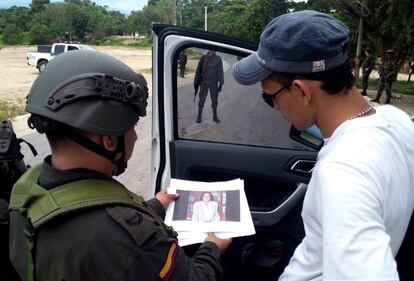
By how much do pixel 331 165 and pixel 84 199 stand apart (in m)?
0.68

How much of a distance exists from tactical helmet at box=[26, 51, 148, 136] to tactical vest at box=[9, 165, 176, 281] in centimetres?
17

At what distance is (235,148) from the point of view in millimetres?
2781

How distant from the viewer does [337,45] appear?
4.26 ft

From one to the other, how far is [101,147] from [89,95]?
0.17 metres

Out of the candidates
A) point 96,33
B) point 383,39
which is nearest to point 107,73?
point 383,39

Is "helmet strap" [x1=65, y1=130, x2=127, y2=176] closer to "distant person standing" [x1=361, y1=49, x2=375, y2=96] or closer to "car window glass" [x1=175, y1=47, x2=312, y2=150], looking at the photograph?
"car window glass" [x1=175, y1=47, x2=312, y2=150]

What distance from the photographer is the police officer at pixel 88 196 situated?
1.15 metres

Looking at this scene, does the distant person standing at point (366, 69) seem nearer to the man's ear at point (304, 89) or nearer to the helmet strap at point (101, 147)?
the man's ear at point (304, 89)

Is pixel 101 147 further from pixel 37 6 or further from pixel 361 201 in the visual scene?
pixel 37 6

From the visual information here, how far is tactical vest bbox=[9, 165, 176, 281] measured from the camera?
117 cm

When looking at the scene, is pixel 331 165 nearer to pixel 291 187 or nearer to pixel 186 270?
pixel 186 270

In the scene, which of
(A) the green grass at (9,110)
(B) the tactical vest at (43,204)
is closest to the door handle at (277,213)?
(B) the tactical vest at (43,204)

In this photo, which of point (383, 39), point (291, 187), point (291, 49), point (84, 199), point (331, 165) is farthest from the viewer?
point (383, 39)

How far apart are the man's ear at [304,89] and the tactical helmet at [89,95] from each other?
0.51 metres
